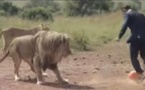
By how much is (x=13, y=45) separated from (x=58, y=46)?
197 centimetres

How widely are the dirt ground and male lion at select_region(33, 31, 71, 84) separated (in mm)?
433

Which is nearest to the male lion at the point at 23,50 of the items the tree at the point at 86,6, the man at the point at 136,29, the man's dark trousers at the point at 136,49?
the man at the point at 136,29

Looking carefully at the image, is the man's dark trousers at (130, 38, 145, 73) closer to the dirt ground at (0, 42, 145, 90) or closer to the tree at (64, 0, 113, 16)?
the dirt ground at (0, 42, 145, 90)

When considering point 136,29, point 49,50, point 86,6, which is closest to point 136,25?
point 136,29

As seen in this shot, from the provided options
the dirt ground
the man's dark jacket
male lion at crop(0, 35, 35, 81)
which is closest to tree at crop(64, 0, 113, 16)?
the dirt ground

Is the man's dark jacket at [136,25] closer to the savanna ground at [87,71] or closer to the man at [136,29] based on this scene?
the man at [136,29]

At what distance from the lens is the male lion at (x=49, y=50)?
1036cm

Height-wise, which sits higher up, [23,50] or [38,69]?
[23,50]

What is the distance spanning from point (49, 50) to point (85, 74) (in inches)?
104

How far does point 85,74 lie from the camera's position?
13.1m

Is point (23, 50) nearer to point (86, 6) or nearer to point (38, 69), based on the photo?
point (38, 69)

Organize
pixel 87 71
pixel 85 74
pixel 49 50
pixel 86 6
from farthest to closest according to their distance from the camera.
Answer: pixel 86 6, pixel 87 71, pixel 85 74, pixel 49 50

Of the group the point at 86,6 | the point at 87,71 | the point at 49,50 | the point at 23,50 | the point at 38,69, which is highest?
the point at 49,50

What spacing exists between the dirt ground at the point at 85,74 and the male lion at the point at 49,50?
1.42 feet
